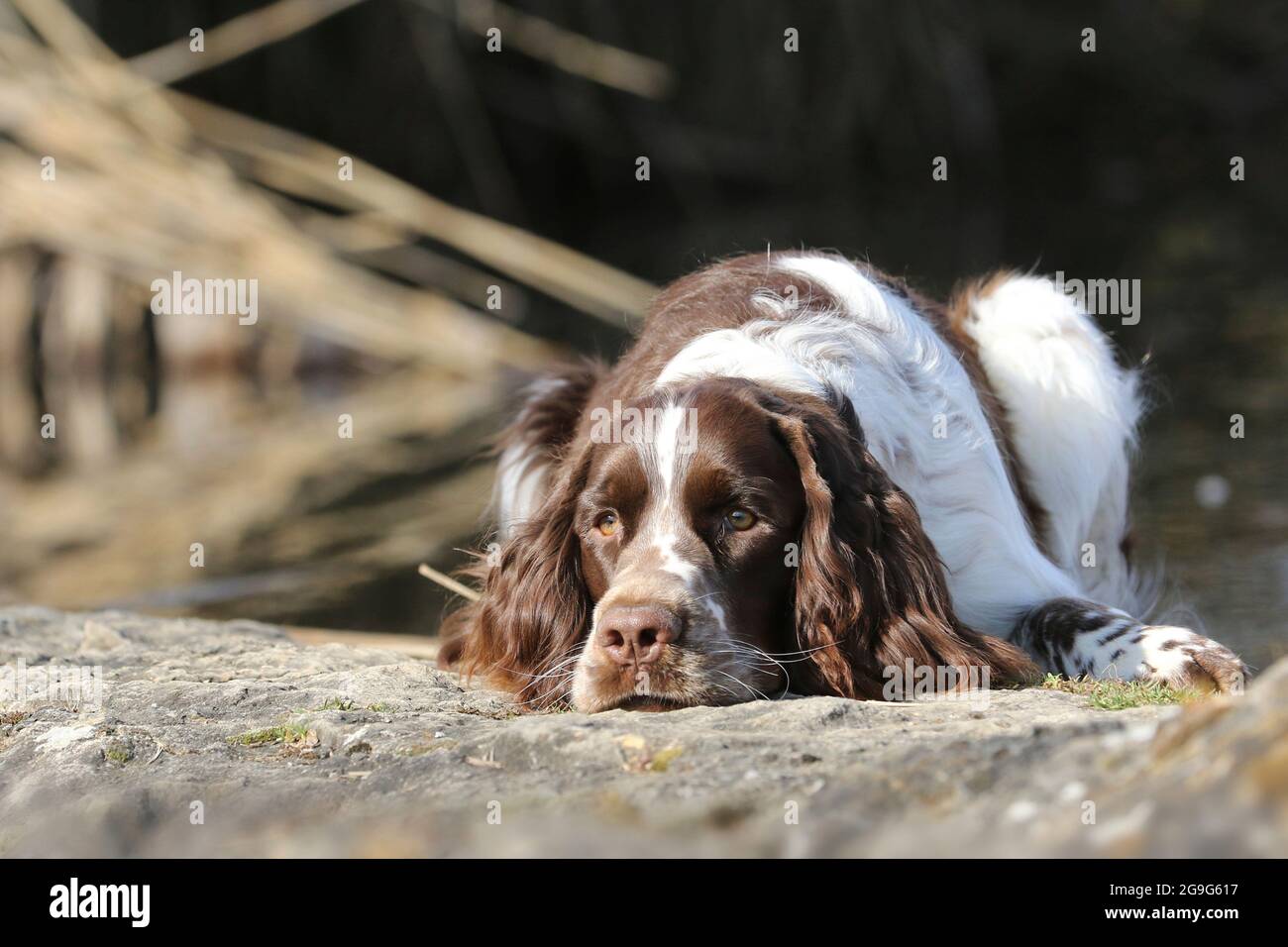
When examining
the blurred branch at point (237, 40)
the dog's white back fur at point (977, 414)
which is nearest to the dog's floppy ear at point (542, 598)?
the dog's white back fur at point (977, 414)

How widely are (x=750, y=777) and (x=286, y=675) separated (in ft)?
6.89

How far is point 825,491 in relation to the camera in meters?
4.44

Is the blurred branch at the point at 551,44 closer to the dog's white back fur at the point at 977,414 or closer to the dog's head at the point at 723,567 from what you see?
the dog's white back fur at the point at 977,414

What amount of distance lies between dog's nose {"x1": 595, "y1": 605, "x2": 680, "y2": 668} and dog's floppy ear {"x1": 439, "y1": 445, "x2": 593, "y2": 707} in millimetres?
508

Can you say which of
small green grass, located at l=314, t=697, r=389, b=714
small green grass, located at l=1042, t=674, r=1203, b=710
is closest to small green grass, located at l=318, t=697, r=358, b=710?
small green grass, located at l=314, t=697, r=389, b=714

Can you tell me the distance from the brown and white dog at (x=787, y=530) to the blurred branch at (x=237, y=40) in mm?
9135

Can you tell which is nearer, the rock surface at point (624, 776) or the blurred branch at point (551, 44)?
the rock surface at point (624, 776)

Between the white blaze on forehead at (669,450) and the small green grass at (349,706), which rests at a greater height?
the white blaze on forehead at (669,450)

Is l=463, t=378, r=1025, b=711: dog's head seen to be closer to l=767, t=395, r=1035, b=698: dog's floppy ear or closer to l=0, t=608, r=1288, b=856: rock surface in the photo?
l=767, t=395, r=1035, b=698: dog's floppy ear

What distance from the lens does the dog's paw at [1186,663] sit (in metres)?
4.55

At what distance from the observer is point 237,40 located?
14641 mm

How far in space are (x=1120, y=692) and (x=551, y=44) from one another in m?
14.8

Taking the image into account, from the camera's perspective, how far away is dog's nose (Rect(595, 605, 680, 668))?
161 inches

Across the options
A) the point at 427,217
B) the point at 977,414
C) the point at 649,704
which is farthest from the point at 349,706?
the point at 427,217
